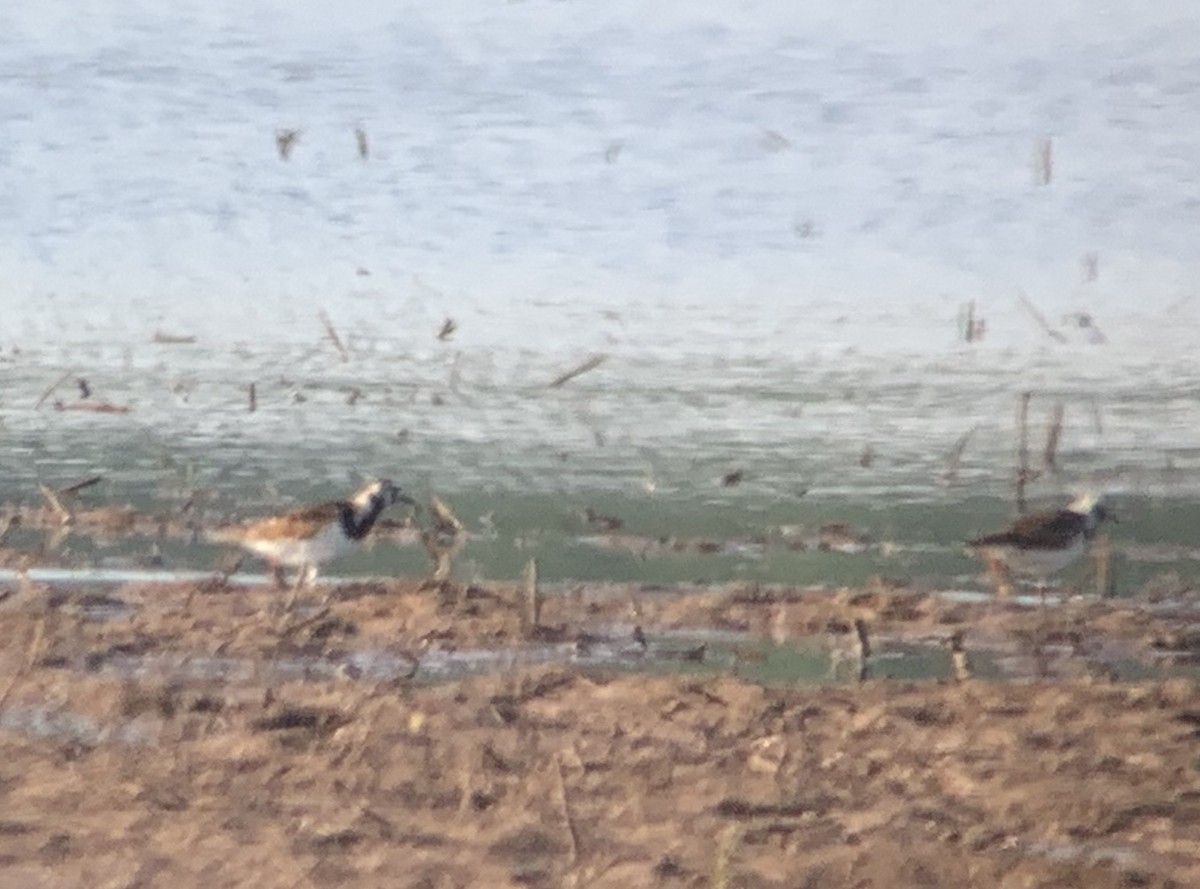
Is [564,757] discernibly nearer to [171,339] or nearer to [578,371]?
[578,371]

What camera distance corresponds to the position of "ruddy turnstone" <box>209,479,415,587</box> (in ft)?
5.51

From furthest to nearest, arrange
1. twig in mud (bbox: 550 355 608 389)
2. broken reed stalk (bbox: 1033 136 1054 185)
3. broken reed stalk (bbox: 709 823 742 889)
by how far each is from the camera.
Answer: twig in mud (bbox: 550 355 608 389) → broken reed stalk (bbox: 1033 136 1054 185) → broken reed stalk (bbox: 709 823 742 889)

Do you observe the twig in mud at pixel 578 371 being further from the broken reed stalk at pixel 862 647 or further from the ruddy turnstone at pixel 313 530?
the broken reed stalk at pixel 862 647

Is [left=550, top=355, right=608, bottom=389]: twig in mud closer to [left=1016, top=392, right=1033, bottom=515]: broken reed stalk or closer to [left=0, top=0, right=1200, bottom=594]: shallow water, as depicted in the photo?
[left=0, top=0, right=1200, bottom=594]: shallow water

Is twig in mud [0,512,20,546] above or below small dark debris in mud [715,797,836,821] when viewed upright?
above

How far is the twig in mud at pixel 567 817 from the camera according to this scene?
1374 mm

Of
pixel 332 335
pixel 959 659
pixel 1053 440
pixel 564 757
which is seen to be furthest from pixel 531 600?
pixel 1053 440

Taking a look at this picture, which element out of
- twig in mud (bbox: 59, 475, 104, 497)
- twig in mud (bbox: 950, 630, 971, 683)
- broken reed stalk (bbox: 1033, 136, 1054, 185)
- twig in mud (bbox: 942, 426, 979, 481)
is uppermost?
broken reed stalk (bbox: 1033, 136, 1054, 185)

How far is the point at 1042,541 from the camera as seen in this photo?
1643 millimetres

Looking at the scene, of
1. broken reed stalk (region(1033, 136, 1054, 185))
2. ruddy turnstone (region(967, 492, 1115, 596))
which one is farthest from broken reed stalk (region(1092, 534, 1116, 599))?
broken reed stalk (region(1033, 136, 1054, 185))

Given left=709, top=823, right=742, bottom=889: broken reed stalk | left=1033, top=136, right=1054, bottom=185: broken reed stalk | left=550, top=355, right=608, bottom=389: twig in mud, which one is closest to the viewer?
left=709, top=823, right=742, bottom=889: broken reed stalk

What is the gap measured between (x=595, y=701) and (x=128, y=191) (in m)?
0.71

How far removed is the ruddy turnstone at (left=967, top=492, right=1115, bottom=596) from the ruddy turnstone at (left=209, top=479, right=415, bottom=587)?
638 millimetres

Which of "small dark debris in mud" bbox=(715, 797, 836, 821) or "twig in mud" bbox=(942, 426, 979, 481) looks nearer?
"small dark debris in mud" bbox=(715, 797, 836, 821)
